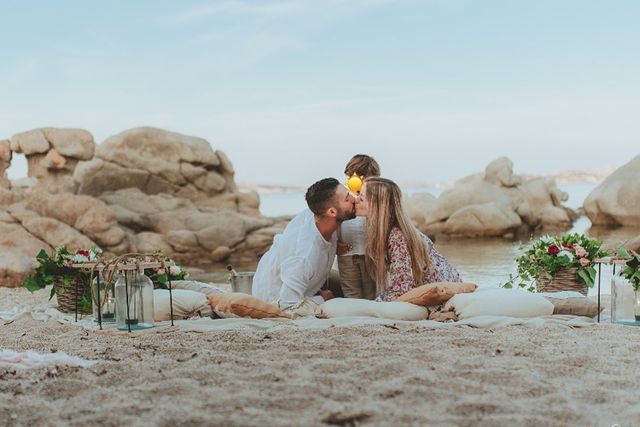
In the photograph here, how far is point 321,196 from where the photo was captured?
7.19m

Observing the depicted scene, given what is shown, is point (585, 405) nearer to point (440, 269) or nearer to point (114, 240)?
point (440, 269)

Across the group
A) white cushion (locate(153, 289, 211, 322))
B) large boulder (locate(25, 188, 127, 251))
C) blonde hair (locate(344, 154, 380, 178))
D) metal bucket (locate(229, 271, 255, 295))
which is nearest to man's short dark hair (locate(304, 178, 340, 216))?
white cushion (locate(153, 289, 211, 322))

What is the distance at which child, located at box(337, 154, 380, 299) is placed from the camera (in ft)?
24.6

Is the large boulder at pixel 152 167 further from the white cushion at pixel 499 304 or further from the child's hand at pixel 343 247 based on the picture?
the white cushion at pixel 499 304

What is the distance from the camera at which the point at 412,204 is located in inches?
1314

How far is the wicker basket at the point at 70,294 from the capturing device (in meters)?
8.00

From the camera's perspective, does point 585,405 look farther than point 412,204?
No

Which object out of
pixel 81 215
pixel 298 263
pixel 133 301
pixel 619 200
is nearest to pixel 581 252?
pixel 298 263

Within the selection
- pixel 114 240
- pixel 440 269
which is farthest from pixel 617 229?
pixel 440 269

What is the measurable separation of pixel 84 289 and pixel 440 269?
3435 millimetres

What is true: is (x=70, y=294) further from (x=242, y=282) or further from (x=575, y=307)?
(x=575, y=307)

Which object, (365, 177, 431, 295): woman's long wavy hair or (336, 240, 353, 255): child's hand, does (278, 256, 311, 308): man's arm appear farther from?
(365, 177, 431, 295): woman's long wavy hair

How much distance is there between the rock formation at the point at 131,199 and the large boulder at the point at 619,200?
12.9 meters

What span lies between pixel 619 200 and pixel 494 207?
4.53 m
